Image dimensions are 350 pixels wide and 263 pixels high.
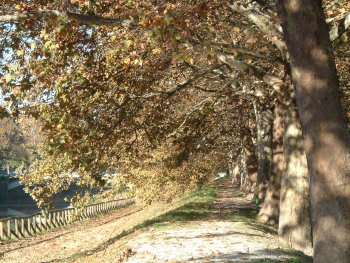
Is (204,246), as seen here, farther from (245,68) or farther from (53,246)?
(53,246)

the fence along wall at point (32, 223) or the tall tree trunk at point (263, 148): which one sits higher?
the tall tree trunk at point (263, 148)

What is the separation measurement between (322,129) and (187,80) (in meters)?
8.23

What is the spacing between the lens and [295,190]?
12.8 m

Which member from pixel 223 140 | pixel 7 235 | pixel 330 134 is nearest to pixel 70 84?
pixel 330 134

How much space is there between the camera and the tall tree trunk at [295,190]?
12.7 metres

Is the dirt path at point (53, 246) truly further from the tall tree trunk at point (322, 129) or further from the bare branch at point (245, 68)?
the tall tree trunk at point (322, 129)

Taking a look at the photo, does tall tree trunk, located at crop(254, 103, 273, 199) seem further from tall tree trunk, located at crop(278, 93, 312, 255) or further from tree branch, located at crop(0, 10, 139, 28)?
tree branch, located at crop(0, 10, 139, 28)

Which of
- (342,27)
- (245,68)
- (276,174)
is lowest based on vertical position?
(276,174)

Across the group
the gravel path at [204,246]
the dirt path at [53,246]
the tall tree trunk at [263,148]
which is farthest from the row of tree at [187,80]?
the dirt path at [53,246]

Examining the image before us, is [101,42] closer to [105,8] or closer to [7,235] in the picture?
[105,8]

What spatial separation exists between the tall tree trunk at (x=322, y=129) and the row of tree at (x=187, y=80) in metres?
0.01

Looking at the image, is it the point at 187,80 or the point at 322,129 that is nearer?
the point at 322,129

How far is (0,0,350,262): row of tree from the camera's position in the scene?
655 cm

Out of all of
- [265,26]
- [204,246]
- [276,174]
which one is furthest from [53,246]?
[265,26]
